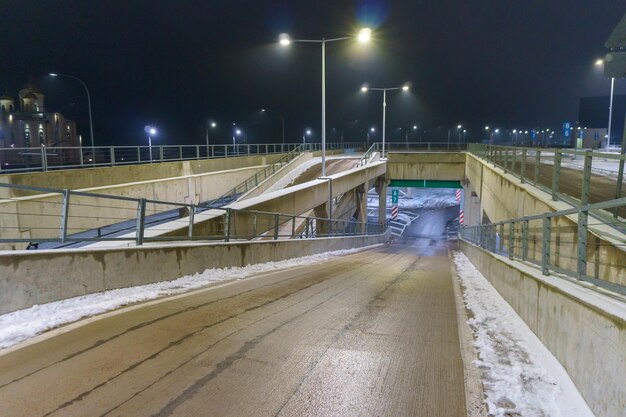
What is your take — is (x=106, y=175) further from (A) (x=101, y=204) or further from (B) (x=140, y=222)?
(B) (x=140, y=222)

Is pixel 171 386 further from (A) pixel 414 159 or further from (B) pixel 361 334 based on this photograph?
(A) pixel 414 159

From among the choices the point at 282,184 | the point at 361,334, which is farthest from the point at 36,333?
the point at 282,184

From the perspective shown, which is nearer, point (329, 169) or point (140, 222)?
point (140, 222)

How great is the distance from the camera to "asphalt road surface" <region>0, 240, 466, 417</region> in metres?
3.62

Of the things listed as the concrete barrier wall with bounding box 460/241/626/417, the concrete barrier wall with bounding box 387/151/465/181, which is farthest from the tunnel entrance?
the concrete barrier wall with bounding box 460/241/626/417

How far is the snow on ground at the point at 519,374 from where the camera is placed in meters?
3.68

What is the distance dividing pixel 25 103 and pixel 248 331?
416ft

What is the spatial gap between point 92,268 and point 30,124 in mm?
112017

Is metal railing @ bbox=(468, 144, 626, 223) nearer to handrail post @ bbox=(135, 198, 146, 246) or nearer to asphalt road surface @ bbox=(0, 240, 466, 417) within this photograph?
asphalt road surface @ bbox=(0, 240, 466, 417)

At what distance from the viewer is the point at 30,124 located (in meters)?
98.6

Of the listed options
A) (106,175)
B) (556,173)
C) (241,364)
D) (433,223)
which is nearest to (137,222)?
(241,364)

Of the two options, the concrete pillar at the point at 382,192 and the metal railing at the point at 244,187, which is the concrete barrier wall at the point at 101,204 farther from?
the concrete pillar at the point at 382,192

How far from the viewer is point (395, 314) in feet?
21.9

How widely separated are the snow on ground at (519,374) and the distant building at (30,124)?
95355 mm
